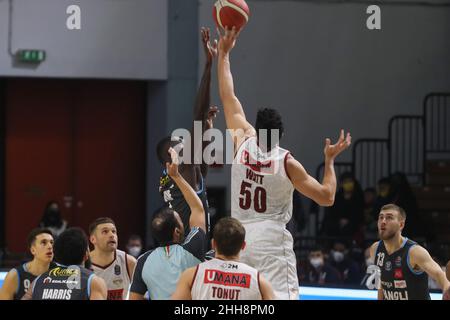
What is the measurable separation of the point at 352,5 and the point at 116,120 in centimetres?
379

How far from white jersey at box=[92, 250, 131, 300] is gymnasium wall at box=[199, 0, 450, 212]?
7.38 meters

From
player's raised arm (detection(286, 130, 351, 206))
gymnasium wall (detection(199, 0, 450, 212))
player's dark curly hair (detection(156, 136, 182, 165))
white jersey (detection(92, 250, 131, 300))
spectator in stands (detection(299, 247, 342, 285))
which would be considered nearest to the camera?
player's raised arm (detection(286, 130, 351, 206))

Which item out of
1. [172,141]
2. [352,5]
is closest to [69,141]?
[352,5]

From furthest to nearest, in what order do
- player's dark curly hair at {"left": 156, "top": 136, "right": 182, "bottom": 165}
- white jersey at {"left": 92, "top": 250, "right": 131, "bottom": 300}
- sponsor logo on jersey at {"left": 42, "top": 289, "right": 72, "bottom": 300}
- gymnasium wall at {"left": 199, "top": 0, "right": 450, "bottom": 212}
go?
gymnasium wall at {"left": 199, "top": 0, "right": 450, "bottom": 212}
player's dark curly hair at {"left": 156, "top": 136, "right": 182, "bottom": 165}
white jersey at {"left": 92, "top": 250, "right": 131, "bottom": 300}
sponsor logo on jersey at {"left": 42, "top": 289, "right": 72, "bottom": 300}

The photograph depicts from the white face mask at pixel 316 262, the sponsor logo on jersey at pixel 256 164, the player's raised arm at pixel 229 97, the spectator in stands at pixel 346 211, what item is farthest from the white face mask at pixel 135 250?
the sponsor logo on jersey at pixel 256 164

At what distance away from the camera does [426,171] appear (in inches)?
605

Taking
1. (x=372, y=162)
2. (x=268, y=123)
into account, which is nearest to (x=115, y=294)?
(x=268, y=123)

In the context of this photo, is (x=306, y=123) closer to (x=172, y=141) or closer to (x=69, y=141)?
(x=69, y=141)

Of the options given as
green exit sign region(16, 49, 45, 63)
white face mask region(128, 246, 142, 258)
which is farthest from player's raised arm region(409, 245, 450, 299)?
green exit sign region(16, 49, 45, 63)

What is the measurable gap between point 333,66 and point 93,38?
3516 mm

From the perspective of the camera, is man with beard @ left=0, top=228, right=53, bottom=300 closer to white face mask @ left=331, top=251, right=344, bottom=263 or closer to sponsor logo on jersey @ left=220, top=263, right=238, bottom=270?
sponsor logo on jersey @ left=220, top=263, right=238, bottom=270

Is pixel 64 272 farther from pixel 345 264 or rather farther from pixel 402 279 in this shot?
pixel 345 264

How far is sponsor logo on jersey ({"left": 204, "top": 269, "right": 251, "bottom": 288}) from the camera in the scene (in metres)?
5.83
